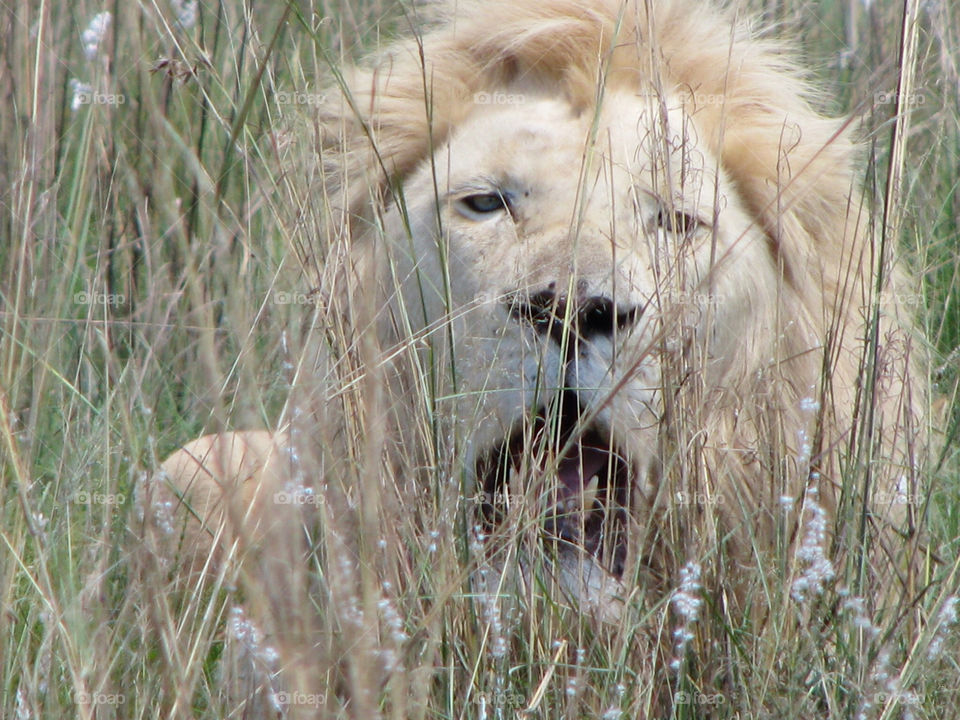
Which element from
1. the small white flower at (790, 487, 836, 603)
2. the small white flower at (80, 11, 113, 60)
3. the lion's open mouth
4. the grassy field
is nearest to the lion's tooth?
the lion's open mouth

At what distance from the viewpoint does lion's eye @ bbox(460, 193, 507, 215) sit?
98.2 inches

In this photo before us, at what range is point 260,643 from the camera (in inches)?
61.6

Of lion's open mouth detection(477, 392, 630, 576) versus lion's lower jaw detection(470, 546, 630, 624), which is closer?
lion's lower jaw detection(470, 546, 630, 624)

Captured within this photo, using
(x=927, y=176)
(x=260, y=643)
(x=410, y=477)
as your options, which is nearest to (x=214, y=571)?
(x=410, y=477)

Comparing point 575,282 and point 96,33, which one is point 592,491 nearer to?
point 575,282

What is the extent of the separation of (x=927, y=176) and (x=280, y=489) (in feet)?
9.48

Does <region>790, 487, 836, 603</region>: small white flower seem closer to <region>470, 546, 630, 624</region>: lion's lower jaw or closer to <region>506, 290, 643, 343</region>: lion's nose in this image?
<region>470, 546, 630, 624</region>: lion's lower jaw

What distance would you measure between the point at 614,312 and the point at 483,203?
55cm

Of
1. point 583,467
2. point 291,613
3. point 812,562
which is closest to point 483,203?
point 583,467

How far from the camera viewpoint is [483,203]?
2504mm

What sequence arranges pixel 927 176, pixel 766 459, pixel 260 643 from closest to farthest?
pixel 260 643, pixel 766 459, pixel 927 176

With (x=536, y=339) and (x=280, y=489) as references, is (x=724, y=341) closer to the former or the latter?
(x=536, y=339)

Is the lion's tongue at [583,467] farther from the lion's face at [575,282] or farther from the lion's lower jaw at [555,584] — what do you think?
the lion's lower jaw at [555,584]

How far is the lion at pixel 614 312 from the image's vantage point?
6.57 feet
